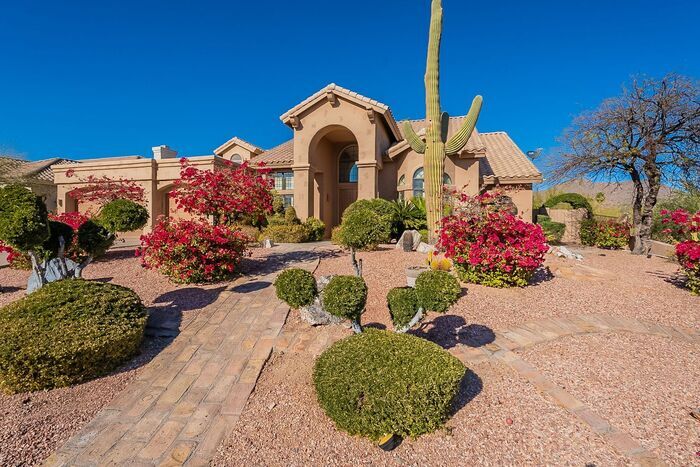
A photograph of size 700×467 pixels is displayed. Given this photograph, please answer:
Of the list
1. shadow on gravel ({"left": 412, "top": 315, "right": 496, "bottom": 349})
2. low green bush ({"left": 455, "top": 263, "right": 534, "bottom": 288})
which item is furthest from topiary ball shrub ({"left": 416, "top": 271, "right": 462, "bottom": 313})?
low green bush ({"left": 455, "top": 263, "right": 534, "bottom": 288})

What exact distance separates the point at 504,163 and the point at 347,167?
8639 mm

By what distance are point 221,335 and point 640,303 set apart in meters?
7.92

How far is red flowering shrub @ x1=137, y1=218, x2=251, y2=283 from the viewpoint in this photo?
21.8ft

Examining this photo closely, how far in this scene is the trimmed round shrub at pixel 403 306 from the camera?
148 inches

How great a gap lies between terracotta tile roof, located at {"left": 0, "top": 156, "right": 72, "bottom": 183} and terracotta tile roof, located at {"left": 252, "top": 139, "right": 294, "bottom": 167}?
47.7 feet

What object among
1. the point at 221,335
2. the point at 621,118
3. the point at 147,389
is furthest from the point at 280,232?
the point at 621,118

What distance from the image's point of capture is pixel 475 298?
623 centimetres

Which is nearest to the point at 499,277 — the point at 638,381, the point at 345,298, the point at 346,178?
the point at 638,381

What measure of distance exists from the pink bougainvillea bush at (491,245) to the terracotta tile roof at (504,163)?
863 cm

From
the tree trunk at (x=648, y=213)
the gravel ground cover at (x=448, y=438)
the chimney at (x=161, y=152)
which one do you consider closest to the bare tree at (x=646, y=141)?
the tree trunk at (x=648, y=213)

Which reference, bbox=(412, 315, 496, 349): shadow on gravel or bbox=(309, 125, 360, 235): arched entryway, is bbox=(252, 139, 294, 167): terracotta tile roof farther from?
bbox=(412, 315, 496, 349): shadow on gravel

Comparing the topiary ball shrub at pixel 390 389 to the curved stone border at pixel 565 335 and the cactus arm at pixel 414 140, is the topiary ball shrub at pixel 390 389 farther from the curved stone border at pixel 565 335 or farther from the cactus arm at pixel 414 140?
the cactus arm at pixel 414 140

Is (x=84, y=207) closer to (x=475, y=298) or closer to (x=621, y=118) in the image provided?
(x=475, y=298)

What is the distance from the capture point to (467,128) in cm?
1066
